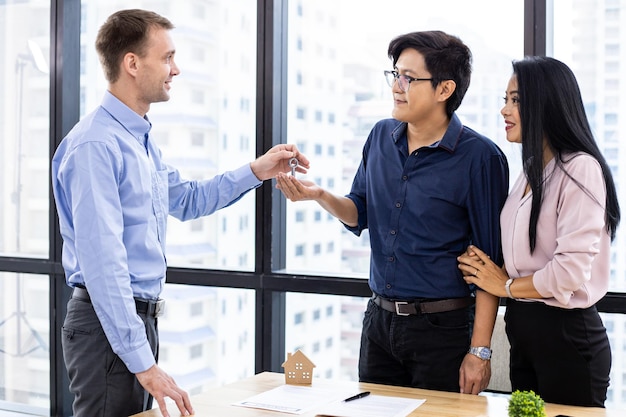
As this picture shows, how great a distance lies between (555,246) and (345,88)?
59.9 inches

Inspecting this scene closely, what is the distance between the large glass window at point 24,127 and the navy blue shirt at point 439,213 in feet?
7.72

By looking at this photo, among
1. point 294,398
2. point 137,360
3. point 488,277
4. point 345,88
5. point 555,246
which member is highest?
point 345,88

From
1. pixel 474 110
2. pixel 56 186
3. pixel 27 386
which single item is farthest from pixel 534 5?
pixel 27 386

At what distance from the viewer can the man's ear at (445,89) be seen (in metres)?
2.54

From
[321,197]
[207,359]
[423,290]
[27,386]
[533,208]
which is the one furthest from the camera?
[27,386]

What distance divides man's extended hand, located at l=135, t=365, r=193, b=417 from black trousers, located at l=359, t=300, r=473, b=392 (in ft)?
2.48

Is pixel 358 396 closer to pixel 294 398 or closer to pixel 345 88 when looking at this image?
pixel 294 398

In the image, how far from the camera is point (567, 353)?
2.19 meters

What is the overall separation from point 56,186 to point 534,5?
6.39 ft

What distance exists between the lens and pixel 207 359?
388 cm

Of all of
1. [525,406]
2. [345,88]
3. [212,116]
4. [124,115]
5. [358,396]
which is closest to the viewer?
[525,406]

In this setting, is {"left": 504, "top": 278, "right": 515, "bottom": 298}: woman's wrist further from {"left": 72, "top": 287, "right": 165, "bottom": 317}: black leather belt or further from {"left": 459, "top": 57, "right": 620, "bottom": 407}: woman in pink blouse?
{"left": 72, "top": 287, "right": 165, "bottom": 317}: black leather belt

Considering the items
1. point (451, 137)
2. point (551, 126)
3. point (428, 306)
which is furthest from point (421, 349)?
point (551, 126)

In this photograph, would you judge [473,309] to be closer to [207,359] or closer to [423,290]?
[423,290]
